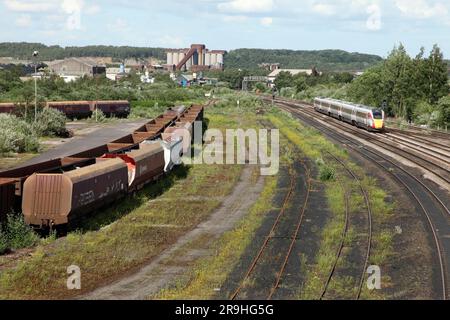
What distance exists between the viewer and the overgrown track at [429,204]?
63.3 feet

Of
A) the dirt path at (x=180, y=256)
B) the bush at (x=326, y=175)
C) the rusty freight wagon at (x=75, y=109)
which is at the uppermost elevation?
the rusty freight wagon at (x=75, y=109)

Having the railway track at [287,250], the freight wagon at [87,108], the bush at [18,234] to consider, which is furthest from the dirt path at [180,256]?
the freight wagon at [87,108]

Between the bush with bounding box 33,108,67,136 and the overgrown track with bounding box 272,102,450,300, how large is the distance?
27974 mm

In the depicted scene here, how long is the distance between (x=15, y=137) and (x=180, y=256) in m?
28.8

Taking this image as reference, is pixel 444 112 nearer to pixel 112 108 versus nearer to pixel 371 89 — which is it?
pixel 371 89

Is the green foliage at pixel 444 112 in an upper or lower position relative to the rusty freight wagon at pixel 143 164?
upper

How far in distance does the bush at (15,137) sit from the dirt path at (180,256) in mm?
21171

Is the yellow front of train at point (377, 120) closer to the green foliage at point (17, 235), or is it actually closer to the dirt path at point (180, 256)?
the dirt path at point (180, 256)

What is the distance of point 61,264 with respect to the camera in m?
18.6

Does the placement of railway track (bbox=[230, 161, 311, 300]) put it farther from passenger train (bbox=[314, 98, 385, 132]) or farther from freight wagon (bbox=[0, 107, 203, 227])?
passenger train (bbox=[314, 98, 385, 132])

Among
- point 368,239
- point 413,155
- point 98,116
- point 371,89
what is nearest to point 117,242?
point 368,239

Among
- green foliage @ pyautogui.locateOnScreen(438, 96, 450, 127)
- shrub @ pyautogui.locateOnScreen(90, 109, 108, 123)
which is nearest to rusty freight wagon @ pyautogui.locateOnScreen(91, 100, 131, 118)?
shrub @ pyautogui.locateOnScreen(90, 109, 108, 123)
